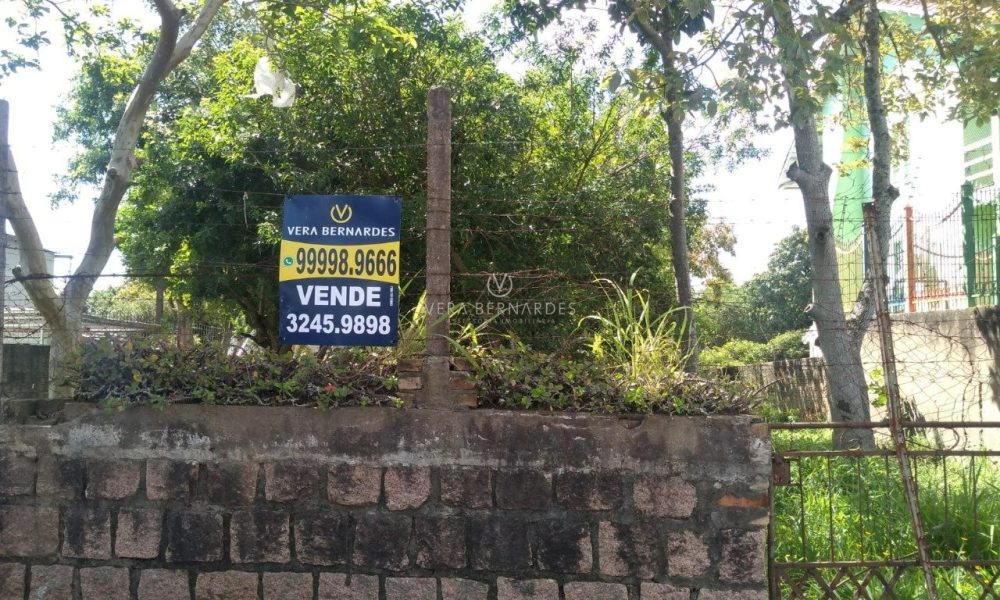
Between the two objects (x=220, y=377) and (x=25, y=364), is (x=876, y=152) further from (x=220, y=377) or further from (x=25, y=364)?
(x=25, y=364)

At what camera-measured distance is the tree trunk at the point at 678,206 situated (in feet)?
19.6

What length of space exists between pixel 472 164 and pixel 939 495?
478 centimetres

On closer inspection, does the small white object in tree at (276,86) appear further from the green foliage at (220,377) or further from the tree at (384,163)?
the green foliage at (220,377)

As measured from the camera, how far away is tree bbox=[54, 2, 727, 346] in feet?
24.7

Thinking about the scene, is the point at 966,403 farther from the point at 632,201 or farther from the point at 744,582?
the point at 744,582

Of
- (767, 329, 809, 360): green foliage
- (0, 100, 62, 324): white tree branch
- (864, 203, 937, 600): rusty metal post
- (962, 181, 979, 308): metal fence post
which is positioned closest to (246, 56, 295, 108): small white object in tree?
(0, 100, 62, 324): white tree branch

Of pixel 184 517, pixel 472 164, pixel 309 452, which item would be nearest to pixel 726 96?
pixel 472 164

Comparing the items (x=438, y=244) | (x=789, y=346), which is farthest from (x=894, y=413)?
(x=789, y=346)

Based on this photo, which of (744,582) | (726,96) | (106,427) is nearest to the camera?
(744,582)

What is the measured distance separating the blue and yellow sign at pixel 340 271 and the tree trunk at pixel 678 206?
6.83 ft

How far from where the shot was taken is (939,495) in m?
5.58

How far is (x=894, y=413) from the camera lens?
4113 mm

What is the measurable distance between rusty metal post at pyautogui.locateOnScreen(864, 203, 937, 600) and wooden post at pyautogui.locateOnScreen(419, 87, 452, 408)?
7.08 feet

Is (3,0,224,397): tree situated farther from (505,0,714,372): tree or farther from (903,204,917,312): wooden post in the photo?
(903,204,917,312): wooden post
